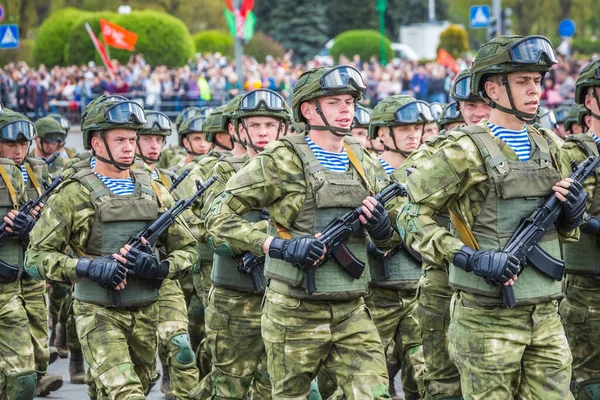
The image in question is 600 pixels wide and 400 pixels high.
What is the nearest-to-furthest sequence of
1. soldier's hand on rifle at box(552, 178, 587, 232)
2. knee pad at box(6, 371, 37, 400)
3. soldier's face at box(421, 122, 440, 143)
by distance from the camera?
1. soldier's hand on rifle at box(552, 178, 587, 232)
2. knee pad at box(6, 371, 37, 400)
3. soldier's face at box(421, 122, 440, 143)

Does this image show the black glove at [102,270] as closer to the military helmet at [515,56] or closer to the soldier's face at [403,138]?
the military helmet at [515,56]

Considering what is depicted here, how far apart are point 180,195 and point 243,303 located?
7.25 ft

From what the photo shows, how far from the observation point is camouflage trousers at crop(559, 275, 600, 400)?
8344 mm

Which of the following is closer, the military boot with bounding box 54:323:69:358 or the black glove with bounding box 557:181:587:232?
the black glove with bounding box 557:181:587:232

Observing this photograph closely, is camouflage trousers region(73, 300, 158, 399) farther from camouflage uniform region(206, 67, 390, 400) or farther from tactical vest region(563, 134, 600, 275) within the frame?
tactical vest region(563, 134, 600, 275)

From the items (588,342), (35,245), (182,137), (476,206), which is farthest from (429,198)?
(182,137)

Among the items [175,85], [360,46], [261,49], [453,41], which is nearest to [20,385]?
[175,85]

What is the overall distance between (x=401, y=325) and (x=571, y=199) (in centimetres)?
304

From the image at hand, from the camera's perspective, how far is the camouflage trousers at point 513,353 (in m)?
6.55

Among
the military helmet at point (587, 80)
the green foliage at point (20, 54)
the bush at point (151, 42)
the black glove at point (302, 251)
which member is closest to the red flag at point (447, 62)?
the bush at point (151, 42)

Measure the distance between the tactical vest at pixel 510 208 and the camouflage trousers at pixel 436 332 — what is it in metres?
1.86

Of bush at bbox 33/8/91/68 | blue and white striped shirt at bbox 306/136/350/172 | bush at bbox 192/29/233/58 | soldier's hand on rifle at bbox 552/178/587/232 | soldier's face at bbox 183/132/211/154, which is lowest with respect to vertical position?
bush at bbox 192/29/233/58

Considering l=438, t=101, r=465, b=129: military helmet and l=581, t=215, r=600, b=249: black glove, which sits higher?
l=438, t=101, r=465, b=129: military helmet

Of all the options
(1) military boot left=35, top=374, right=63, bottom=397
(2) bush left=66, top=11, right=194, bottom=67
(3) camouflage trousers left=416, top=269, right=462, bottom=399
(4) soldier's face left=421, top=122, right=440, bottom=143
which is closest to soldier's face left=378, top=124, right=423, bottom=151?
(4) soldier's face left=421, top=122, right=440, bottom=143
